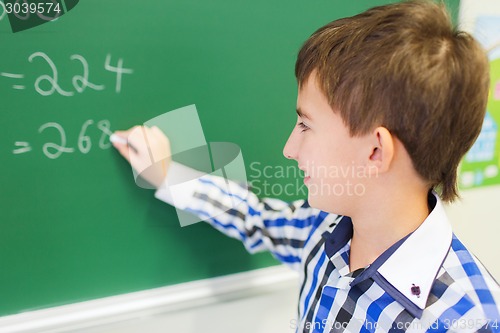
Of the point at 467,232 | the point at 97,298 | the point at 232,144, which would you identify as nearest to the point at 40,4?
the point at 232,144

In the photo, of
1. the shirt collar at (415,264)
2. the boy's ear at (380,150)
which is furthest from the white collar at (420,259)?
the boy's ear at (380,150)

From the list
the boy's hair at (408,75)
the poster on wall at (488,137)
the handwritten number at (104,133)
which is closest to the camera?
the boy's hair at (408,75)

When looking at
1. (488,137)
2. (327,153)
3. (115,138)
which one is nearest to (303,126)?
(327,153)

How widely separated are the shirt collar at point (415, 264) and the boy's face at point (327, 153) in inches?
3.5

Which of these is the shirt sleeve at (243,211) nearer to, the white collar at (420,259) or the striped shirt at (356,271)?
the striped shirt at (356,271)

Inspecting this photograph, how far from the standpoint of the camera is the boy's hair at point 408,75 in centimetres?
53

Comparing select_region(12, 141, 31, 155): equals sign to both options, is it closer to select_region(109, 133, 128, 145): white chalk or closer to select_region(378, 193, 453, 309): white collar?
select_region(109, 133, 128, 145): white chalk

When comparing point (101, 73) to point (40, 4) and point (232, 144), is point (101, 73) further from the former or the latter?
point (232, 144)

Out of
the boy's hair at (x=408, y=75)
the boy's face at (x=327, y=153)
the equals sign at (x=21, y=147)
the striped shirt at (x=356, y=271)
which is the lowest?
the striped shirt at (x=356, y=271)

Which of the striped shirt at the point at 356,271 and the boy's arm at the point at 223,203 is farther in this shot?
the boy's arm at the point at 223,203

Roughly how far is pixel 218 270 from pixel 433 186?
15.3 inches

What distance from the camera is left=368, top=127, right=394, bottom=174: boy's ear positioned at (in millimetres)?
550

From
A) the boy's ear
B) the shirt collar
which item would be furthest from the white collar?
the boy's ear

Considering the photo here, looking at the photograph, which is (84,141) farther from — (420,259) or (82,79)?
(420,259)
